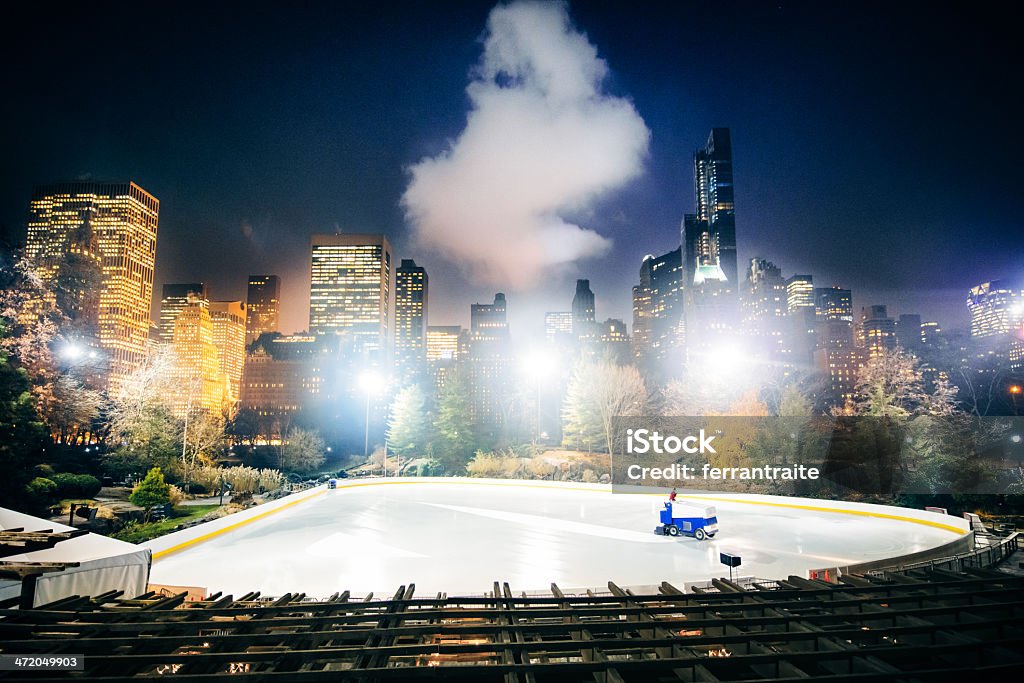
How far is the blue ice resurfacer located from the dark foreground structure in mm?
9801

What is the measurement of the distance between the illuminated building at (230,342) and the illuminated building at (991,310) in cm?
14147

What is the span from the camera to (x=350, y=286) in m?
131

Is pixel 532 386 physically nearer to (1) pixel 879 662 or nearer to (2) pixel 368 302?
(1) pixel 879 662

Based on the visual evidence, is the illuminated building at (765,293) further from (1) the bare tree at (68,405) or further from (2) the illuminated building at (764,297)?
(1) the bare tree at (68,405)

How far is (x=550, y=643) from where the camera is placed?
9.25 feet

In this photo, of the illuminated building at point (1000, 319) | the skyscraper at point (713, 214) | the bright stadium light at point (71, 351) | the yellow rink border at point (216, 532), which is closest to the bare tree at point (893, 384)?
the illuminated building at point (1000, 319)

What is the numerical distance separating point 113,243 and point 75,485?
Answer: 4143cm

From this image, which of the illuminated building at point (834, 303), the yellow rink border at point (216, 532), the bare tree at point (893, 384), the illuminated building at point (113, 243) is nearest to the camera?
the yellow rink border at point (216, 532)

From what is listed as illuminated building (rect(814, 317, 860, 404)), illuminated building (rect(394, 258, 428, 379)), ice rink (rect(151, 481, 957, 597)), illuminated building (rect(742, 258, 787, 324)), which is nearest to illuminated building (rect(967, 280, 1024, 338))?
ice rink (rect(151, 481, 957, 597))

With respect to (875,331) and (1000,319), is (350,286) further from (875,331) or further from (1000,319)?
(1000,319)

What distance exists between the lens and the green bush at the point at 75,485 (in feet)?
60.8

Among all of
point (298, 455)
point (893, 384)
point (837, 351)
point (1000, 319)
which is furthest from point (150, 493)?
point (837, 351)

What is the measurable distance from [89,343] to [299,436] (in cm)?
2225

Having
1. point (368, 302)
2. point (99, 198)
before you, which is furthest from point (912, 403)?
point (368, 302)
